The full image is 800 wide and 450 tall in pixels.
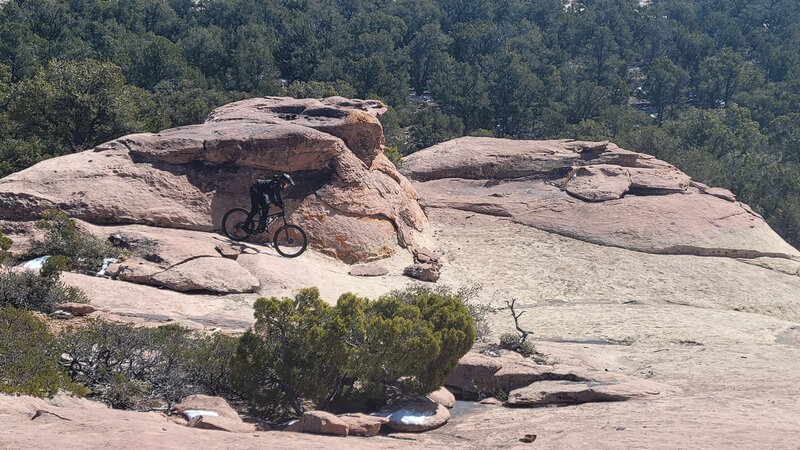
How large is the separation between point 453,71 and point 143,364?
51.3 meters

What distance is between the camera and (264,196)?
16938 mm

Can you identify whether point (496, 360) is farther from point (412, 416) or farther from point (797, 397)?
point (797, 397)

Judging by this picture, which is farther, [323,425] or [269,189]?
[269,189]

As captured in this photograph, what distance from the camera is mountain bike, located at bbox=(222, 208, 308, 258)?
17.3m

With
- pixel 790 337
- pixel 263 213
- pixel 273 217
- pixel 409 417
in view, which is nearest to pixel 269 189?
pixel 263 213

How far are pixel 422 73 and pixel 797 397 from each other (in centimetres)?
5442

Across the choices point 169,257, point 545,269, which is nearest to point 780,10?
point 545,269

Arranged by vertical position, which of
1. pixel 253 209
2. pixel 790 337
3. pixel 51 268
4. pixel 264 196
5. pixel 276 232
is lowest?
pixel 790 337

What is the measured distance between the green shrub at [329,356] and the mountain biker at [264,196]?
7018 mm

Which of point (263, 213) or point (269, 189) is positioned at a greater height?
point (269, 189)

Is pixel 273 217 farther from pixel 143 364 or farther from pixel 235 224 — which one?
pixel 143 364

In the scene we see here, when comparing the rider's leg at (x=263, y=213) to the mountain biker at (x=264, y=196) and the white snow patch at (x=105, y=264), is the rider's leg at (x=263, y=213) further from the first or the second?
the white snow patch at (x=105, y=264)

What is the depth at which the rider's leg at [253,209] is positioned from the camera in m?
17.0

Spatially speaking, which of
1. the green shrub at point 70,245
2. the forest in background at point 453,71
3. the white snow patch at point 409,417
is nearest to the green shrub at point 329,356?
the white snow patch at point 409,417
